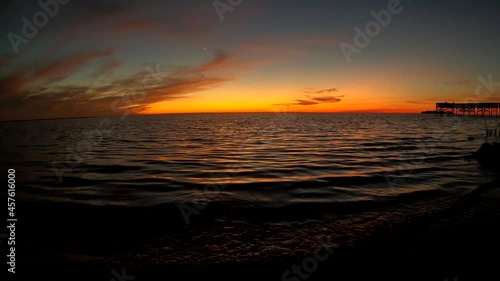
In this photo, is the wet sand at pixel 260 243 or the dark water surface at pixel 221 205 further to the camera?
the dark water surface at pixel 221 205

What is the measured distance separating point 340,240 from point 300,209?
292 centimetres

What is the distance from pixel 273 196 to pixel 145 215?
521cm

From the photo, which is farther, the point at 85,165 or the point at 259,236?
the point at 85,165

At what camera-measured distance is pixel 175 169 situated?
18.4 meters

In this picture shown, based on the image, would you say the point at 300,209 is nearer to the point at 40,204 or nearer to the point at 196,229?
the point at 196,229

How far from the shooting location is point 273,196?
11.9m

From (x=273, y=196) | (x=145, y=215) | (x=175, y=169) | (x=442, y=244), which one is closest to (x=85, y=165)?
(x=175, y=169)

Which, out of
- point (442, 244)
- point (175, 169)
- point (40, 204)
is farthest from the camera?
point (175, 169)

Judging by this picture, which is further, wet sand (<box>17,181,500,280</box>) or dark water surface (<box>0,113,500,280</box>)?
dark water surface (<box>0,113,500,280</box>)

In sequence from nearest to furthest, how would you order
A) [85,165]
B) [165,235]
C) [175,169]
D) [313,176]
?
[165,235], [313,176], [175,169], [85,165]

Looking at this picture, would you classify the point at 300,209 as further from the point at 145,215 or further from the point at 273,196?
the point at 145,215

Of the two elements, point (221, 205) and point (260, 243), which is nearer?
point (260, 243)

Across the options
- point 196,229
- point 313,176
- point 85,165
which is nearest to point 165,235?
point 196,229

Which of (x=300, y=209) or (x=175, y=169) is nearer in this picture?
(x=300, y=209)
